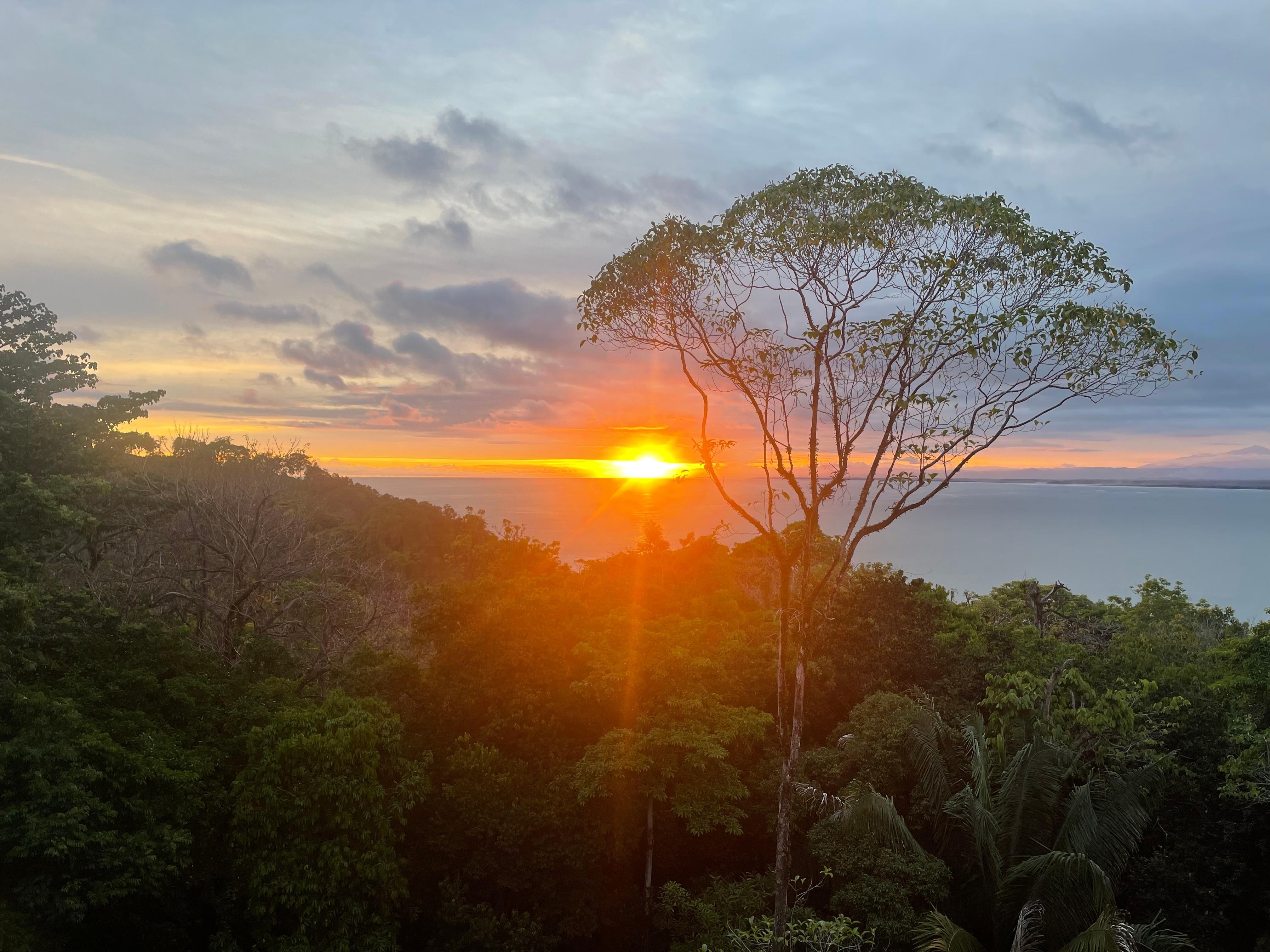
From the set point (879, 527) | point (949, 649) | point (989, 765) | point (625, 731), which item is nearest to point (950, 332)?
point (879, 527)

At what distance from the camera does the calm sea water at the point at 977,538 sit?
3362cm

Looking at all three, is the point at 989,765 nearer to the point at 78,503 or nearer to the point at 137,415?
the point at 78,503

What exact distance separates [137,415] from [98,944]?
13.6 meters

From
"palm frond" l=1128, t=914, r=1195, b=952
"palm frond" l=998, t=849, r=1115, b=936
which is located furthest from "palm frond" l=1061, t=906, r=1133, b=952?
"palm frond" l=998, t=849, r=1115, b=936

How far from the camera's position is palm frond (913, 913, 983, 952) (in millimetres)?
9867

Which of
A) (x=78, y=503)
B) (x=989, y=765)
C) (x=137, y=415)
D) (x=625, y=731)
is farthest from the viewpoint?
(x=137, y=415)

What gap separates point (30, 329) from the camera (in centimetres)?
1844

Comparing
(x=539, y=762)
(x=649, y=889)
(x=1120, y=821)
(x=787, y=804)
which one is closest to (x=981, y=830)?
(x=1120, y=821)

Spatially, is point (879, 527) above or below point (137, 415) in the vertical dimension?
below

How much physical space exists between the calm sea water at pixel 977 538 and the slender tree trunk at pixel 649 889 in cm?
578

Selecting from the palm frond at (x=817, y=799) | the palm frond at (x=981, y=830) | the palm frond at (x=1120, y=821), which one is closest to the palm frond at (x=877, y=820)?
the palm frond at (x=817, y=799)

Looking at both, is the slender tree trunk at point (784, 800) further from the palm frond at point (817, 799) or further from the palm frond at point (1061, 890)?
the palm frond at point (1061, 890)

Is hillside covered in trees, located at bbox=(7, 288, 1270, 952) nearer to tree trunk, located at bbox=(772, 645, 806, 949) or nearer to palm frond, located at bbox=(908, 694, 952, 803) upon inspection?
palm frond, located at bbox=(908, 694, 952, 803)

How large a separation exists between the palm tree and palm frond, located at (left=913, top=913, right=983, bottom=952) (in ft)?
0.47
